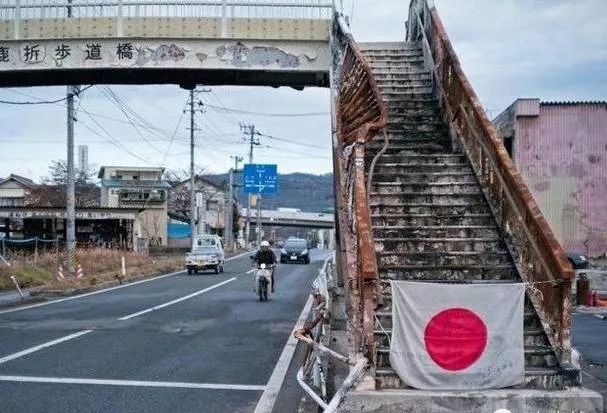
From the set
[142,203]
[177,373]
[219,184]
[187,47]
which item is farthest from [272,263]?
[219,184]

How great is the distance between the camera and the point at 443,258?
9.59m

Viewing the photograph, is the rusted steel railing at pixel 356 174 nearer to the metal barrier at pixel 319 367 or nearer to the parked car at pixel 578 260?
the metal barrier at pixel 319 367

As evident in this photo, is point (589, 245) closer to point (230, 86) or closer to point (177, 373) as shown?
point (230, 86)

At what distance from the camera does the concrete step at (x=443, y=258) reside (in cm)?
956

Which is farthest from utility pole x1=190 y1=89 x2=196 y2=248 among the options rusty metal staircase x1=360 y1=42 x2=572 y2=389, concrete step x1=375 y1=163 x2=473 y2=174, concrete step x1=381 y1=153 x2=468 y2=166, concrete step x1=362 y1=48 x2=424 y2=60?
concrete step x1=375 y1=163 x2=473 y2=174

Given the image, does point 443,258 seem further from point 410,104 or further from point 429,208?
point 410,104

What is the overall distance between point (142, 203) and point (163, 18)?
5368 centimetres

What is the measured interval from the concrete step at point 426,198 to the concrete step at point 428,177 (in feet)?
1.20

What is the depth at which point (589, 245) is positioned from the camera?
22062 millimetres

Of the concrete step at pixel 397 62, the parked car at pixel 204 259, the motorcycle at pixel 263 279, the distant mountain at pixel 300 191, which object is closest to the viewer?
the concrete step at pixel 397 62

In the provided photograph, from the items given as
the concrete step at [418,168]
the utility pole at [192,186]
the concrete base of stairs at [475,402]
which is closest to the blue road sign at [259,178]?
the utility pole at [192,186]

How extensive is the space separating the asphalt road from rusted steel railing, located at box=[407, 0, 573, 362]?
10.5ft

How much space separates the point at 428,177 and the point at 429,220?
1.14 meters

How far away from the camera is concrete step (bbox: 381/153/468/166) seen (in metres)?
11.8
